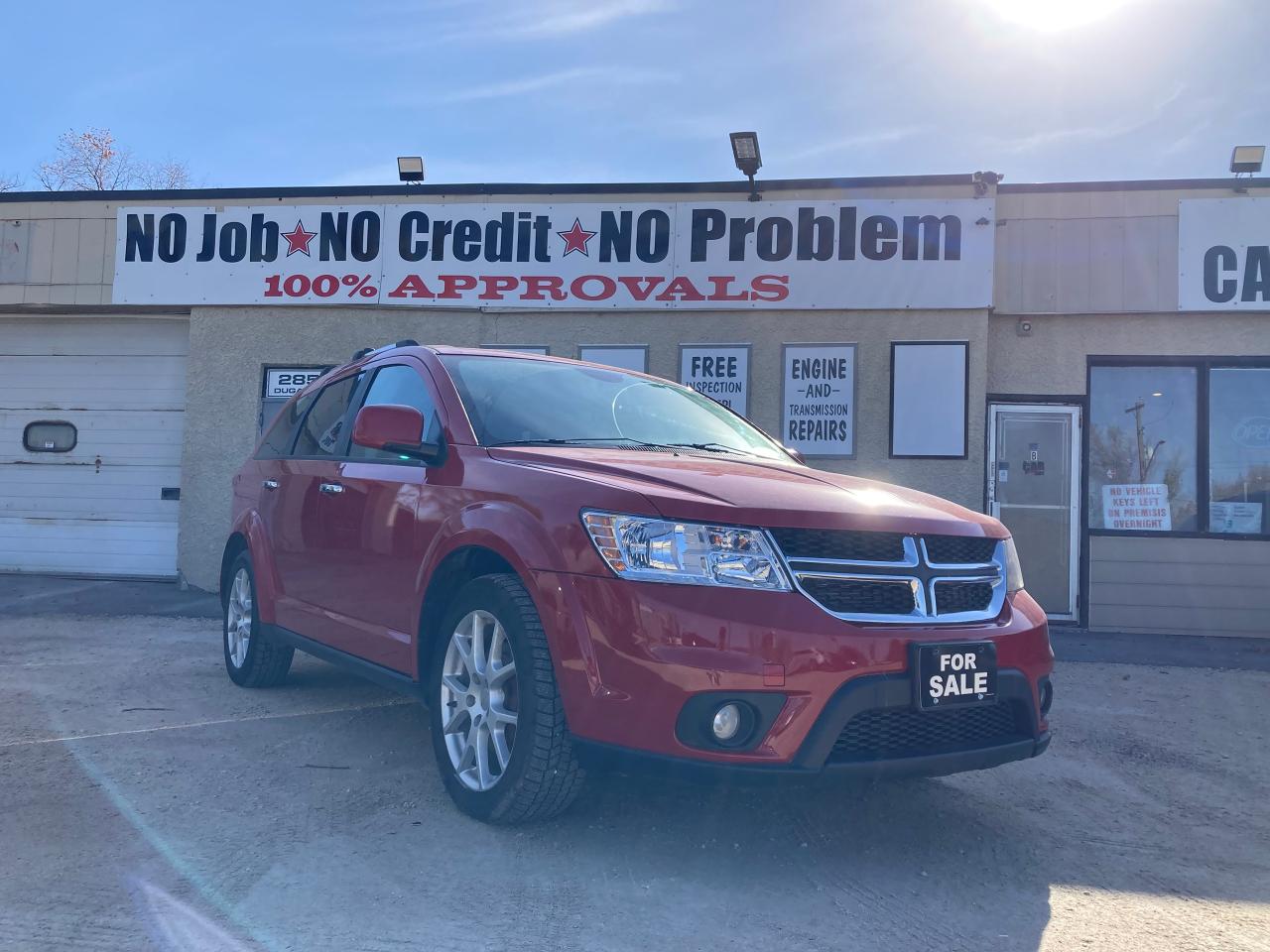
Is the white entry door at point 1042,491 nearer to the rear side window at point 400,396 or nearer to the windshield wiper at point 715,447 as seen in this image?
the windshield wiper at point 715,447

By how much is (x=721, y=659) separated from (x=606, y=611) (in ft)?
1.21

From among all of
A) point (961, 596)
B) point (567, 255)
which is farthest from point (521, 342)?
point (961, 596)

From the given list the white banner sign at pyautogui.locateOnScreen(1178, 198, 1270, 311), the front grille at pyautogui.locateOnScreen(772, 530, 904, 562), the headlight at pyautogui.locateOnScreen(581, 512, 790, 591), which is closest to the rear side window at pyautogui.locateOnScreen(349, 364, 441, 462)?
the headlight at pyautogui.locateOnScreen(581, 512, 790, 591)

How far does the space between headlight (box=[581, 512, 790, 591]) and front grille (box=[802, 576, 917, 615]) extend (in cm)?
11

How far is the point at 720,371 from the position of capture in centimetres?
985

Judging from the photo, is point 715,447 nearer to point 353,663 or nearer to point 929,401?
point 353,663

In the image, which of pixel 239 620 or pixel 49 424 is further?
pixel 49 424

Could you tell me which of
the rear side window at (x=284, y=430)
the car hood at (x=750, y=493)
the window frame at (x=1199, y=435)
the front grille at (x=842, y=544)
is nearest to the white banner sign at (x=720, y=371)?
the window frame at (x=1199, y=435)

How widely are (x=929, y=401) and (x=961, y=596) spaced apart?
6328mm

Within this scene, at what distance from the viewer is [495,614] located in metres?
3.53

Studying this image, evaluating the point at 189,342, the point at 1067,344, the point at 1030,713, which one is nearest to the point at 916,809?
the point at 1030,713

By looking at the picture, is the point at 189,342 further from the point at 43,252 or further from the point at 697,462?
the point at 697,462

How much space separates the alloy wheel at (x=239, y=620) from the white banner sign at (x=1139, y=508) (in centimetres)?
732

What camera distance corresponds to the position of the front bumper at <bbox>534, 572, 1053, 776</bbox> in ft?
9.99
